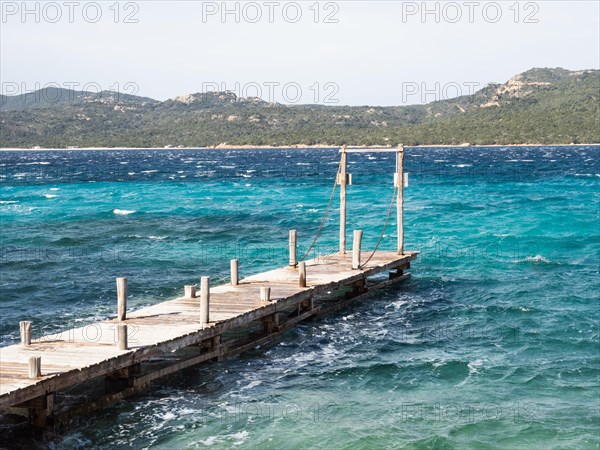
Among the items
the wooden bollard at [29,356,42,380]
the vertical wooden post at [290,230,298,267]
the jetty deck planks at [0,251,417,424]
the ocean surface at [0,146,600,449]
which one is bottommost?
the ocean surface at [0,146,600,449]

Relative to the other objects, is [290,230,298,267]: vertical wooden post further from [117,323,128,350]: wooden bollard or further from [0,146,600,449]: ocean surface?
[117,323,128,350]: wooden bollard

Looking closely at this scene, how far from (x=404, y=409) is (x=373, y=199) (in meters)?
46.8

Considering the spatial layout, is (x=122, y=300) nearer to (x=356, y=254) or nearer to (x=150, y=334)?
(x=150, y=334)

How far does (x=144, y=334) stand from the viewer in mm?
18016

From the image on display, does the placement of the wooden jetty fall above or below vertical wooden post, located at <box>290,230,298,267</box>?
below

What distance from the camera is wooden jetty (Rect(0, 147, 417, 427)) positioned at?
1521 cm

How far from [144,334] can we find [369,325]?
25.7 feet

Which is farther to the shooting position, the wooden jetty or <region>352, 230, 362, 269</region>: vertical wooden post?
<region>352, 230, 362, 269</region>: vertical wooden post

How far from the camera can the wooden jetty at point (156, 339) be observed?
1521cm

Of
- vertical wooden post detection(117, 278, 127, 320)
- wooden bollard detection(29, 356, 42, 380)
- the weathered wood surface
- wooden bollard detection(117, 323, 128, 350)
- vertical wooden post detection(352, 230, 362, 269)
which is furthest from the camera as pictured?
vertical wooden post detection(352, 230, 362, 269)

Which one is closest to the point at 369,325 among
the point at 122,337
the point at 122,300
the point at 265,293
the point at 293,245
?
the point at 265,293

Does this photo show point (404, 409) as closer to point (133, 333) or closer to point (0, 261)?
point (133, 333)

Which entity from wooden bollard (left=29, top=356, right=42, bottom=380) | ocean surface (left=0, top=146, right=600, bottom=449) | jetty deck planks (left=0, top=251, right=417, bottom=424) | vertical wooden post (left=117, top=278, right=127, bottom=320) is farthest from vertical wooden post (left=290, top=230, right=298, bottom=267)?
wooden bollard (left=29, top=356, right=42, bottom=380)

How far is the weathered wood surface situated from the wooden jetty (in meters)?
0.02
